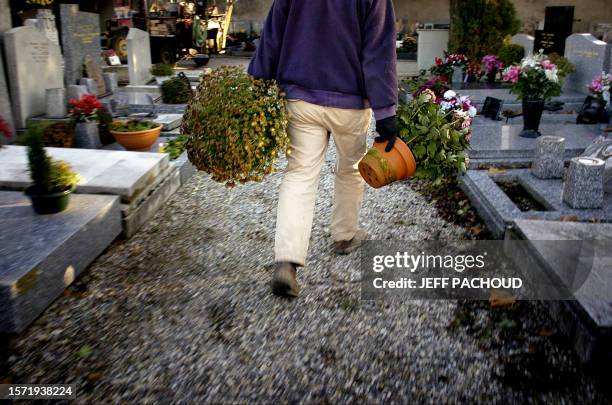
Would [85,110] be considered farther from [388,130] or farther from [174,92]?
[388,130]

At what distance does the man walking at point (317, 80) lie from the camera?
113 inches

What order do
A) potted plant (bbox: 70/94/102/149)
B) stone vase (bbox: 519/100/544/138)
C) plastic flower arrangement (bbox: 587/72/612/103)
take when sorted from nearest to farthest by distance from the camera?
potted plant (bbox: 70/94/102/149), stone vase (bbox: 519/100/544/138), plastic flower arrangement (bbox: 587/72/612/103)

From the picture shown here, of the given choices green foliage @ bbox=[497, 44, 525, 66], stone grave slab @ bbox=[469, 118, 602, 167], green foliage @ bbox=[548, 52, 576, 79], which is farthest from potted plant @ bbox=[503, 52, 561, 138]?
green foliage @ bbox=[497, 44, 525, 66]

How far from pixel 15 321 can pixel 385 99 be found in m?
2.24

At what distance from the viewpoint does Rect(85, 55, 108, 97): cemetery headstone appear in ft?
28.8

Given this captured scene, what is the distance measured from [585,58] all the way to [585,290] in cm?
756

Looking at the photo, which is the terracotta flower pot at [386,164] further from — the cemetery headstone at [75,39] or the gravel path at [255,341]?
the cemetery headstone at [75,39]

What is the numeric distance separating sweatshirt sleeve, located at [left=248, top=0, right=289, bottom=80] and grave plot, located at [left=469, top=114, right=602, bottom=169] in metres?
3.08

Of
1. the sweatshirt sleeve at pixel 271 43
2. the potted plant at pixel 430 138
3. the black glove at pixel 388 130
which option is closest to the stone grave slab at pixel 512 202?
the potted plant at pixel 430 138

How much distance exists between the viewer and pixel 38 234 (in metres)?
3.22

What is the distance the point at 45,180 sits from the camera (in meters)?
3.39

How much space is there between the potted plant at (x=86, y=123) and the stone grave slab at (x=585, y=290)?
4.33m

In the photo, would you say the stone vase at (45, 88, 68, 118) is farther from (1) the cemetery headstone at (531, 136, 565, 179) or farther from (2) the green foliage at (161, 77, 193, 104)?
(1) the cemetery headstone at (531, 136, 565, 179)

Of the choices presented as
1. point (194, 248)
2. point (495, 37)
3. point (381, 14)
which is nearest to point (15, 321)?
point (194, 248)
